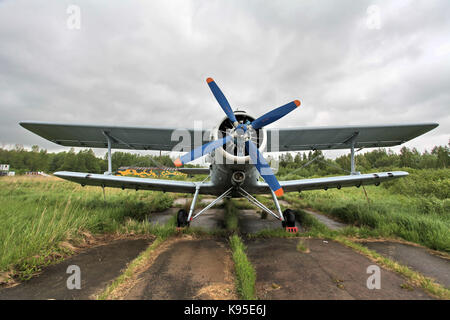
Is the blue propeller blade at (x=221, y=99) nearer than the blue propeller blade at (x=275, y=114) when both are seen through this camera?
No

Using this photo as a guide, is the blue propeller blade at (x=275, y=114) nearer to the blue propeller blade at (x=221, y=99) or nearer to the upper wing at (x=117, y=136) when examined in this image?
the blue propeller blade at (x=221, y=99)

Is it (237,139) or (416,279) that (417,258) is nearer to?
(416,279)

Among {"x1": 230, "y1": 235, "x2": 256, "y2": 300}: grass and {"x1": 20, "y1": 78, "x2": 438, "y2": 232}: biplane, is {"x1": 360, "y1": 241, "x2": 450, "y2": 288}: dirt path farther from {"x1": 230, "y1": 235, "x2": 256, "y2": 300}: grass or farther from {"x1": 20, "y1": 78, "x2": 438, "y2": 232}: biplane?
{"x1": 230, "y1": 235, "x2": 256, "y2": 300}: grass

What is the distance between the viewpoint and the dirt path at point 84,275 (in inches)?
81.6

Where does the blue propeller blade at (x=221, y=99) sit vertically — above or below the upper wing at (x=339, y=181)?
above

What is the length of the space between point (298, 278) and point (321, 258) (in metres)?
0.90

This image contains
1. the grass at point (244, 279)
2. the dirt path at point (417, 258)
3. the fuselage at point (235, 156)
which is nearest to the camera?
the grass at point (244, 279)

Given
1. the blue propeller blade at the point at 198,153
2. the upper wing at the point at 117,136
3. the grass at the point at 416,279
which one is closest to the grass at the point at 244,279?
the grass at the point at 416,279

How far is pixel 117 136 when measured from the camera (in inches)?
257

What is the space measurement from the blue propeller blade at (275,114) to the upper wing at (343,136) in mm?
1478

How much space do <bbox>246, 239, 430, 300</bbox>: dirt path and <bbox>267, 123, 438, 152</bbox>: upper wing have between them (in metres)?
3.39

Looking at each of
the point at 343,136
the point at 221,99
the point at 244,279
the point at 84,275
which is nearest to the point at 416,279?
the point at 244,279

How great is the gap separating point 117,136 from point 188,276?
230 inches
